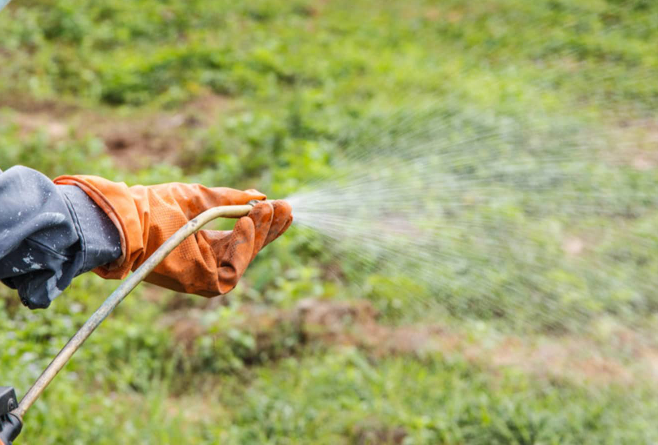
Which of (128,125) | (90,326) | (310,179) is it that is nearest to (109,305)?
(90,326)

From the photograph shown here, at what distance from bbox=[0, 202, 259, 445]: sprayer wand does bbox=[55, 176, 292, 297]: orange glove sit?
7 cm

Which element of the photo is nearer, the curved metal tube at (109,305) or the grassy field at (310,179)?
the curved metal tube at (109,305)

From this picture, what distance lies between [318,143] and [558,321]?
244 cm

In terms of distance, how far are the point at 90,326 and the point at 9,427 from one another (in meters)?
0.27

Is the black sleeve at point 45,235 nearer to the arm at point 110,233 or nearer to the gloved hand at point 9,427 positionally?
the arm at point 110,233

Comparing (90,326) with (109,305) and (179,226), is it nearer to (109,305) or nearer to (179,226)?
(109,305)

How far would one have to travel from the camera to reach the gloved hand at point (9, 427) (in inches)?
57.7

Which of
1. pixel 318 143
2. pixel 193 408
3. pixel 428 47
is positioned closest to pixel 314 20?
pixel 428 47

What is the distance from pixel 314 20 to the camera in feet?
27.8

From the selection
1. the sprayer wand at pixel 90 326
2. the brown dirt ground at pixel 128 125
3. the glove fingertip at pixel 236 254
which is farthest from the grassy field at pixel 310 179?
the sprayer wand at pixel 90 326

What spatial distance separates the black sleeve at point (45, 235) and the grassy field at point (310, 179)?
5.28 ft

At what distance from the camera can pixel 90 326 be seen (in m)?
1.65

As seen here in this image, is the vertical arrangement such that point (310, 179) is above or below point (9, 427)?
below

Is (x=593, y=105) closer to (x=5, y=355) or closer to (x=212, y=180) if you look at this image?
(x=212, y=180)
